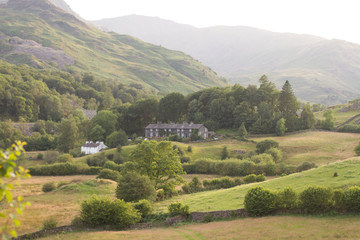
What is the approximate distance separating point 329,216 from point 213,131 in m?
86.4

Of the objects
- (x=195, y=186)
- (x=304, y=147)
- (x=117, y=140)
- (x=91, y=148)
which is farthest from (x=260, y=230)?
(x=91, y=148)

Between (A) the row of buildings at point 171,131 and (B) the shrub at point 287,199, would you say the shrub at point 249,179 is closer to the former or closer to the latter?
(B) the shrub at point 287,199

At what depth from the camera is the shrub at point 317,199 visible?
31.9 m

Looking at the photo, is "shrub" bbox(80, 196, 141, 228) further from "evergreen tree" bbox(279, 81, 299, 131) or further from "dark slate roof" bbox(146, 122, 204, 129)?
"evergreen tree" bbox(279, 81, 299, 131)

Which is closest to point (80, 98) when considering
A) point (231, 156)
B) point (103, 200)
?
point (231, 156)

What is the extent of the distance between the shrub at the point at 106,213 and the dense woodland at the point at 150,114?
68.7 meters

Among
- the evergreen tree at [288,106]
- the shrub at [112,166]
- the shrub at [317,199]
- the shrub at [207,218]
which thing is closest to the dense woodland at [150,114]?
the evergreen tree at [288,106]

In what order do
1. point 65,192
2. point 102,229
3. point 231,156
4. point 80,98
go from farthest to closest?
point 80,98 → point 231,156 → point 65,192 → point 102,229

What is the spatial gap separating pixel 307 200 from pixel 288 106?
87.5m

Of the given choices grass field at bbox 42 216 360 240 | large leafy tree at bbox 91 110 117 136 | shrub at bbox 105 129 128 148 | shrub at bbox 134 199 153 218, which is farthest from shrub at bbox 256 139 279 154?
large leafy tree at bbox 91 110 117 136

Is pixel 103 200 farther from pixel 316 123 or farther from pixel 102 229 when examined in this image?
pixel 316 123

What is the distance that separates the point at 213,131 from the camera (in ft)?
385

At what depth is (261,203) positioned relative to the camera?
3459 centimetres

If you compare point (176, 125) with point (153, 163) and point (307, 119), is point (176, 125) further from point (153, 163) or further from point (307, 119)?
point (153, 163)
